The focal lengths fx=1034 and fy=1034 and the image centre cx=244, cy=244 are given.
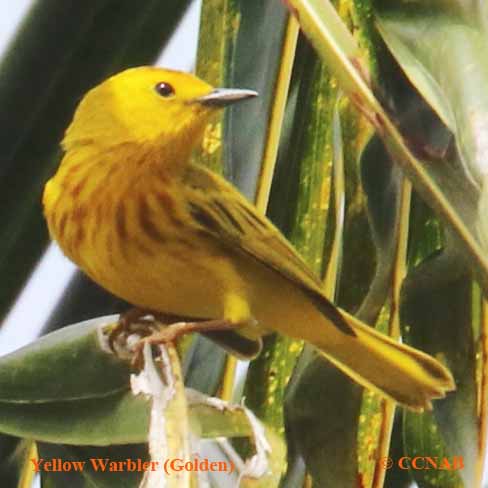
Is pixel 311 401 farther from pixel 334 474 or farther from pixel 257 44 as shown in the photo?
pixel 257 44

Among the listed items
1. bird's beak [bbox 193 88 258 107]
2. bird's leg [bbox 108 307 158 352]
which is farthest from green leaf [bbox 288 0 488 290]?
bird's leg [bbox 108 307 158 352]

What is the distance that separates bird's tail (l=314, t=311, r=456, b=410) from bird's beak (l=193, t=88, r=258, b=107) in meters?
0.16

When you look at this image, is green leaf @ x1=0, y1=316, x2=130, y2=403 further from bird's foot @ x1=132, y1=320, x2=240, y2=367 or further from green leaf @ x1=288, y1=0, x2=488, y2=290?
green leaf @ x1=288, y1=0, x2=488, y2=290

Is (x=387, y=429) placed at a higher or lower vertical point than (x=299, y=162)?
lower

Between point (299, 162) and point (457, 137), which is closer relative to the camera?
point (457, 137)

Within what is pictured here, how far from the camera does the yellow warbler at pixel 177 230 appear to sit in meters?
0.66

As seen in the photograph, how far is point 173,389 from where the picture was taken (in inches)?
25.8


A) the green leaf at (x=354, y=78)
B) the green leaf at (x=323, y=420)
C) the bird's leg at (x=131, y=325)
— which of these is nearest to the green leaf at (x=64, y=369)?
the bird's leg at (x=131, y=325)

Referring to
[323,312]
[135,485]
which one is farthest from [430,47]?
[135,485]

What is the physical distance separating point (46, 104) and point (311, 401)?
0.93 ft

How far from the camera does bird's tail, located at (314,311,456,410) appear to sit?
27.4 inches

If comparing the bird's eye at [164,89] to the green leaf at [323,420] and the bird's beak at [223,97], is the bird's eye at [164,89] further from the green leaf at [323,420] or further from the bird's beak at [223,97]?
the green leaf at [323,420]

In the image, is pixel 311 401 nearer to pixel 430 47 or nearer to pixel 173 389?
pixel 173 389

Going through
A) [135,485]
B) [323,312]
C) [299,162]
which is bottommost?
[135,485]
